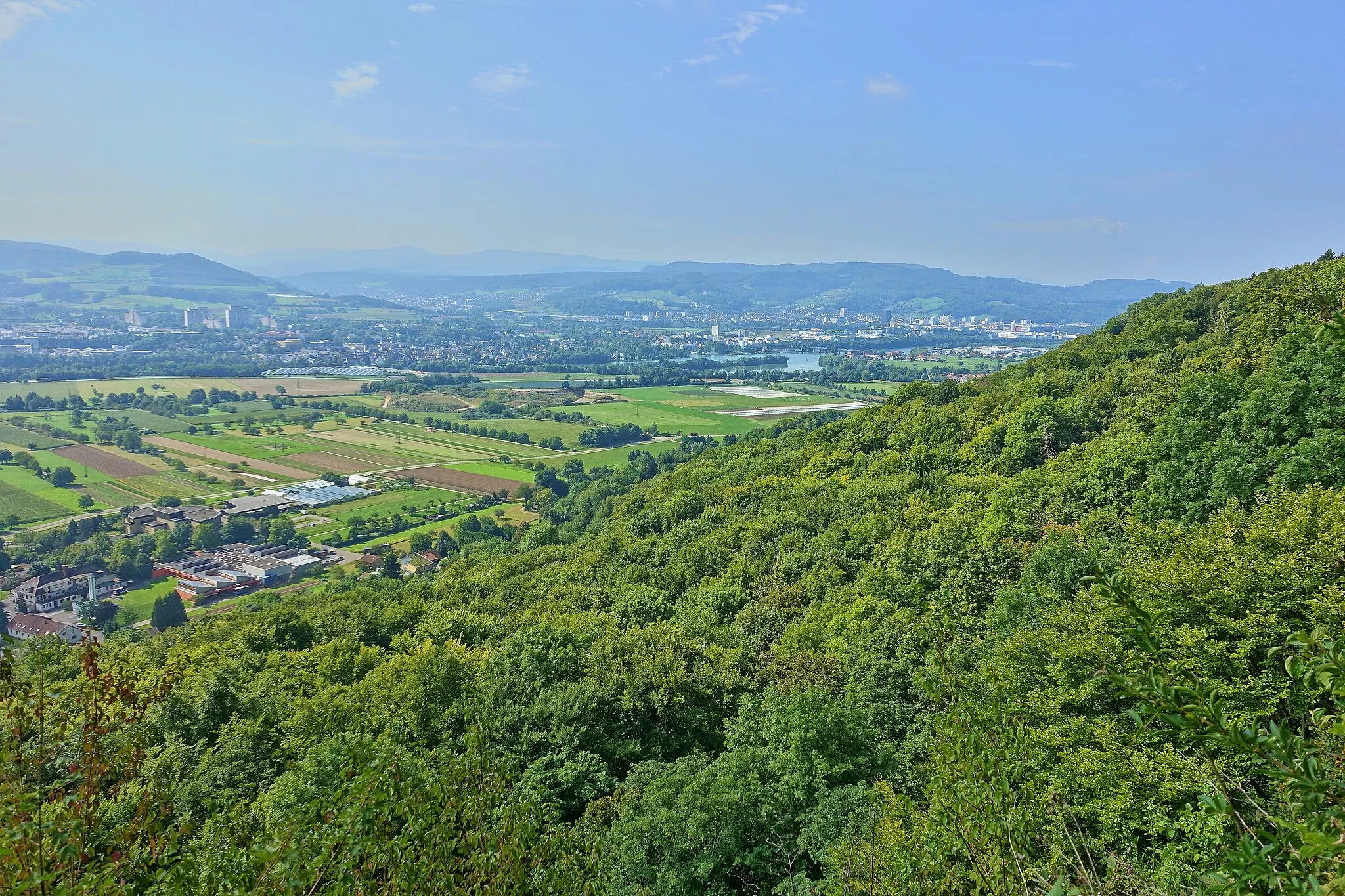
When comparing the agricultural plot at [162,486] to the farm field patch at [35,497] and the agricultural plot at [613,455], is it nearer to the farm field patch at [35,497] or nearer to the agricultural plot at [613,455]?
the farm field patch at [35,497]

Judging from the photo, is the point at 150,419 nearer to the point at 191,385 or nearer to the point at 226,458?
the point at 226,458

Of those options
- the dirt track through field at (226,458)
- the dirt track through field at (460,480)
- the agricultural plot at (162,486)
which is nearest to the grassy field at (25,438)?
the dirt track through field at (226,458)

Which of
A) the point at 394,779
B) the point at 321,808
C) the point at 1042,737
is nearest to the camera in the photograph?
the point at 321,808

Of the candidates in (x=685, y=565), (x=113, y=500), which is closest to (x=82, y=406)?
(x=113, y=500)

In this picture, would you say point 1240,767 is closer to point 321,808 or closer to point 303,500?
point 321,808

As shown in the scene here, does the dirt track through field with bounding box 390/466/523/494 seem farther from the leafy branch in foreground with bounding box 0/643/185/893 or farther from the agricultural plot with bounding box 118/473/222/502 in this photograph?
the leafy branch in foreground with bounding box 0/643/185/893

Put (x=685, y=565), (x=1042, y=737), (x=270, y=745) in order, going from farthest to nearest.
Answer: (x=685, y=565) → (x=270, y=745) → (x=1042, y=737)
